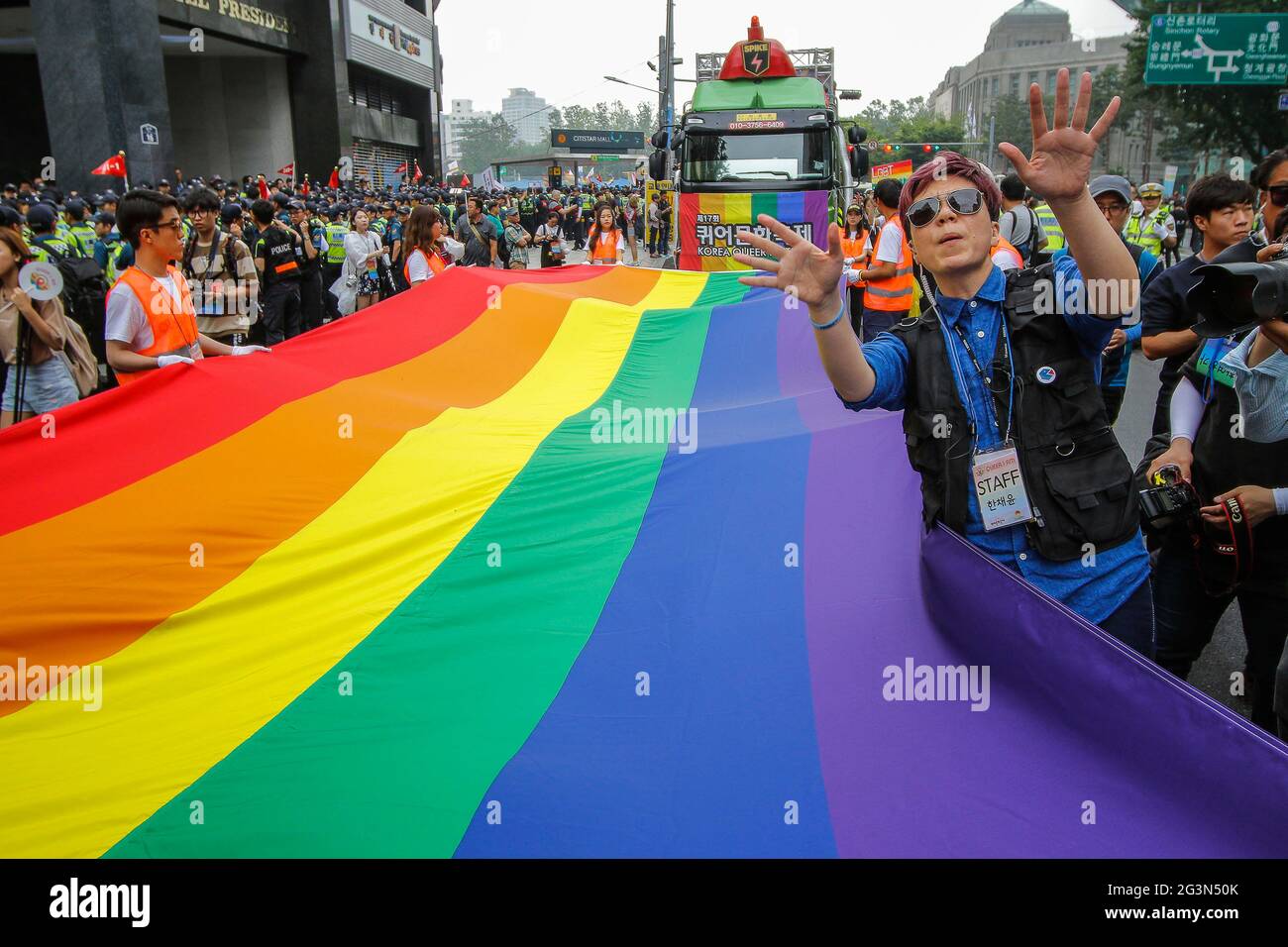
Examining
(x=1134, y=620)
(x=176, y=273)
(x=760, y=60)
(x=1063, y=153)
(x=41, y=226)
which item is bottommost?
(x=1134, y=620)

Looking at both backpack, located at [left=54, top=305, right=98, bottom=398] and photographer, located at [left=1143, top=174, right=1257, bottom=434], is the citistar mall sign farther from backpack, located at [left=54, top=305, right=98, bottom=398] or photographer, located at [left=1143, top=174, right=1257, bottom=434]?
photographer, located at [left=1143, top=174, right=1257, bottom=434]

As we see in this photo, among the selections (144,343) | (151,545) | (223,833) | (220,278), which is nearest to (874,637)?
(223,833)

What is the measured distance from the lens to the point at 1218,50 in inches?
1030

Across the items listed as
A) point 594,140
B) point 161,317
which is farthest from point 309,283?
point 594,140

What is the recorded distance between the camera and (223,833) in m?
2.28

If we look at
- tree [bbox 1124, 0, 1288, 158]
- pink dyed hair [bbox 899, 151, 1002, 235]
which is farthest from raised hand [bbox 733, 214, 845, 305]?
tree [bbox 1124, 0, 1288, 158]

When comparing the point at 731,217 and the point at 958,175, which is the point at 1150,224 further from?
the point at 958,175

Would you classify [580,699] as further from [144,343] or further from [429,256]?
[429,256]

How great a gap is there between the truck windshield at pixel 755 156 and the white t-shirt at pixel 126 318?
391 inches

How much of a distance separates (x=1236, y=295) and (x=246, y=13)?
107 feet

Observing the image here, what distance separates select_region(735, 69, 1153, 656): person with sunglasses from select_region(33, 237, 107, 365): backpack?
714 centimetres

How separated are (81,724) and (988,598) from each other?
250cm

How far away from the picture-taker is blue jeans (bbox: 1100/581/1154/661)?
2396 mm

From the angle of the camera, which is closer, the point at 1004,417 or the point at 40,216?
the point at 1004,417
